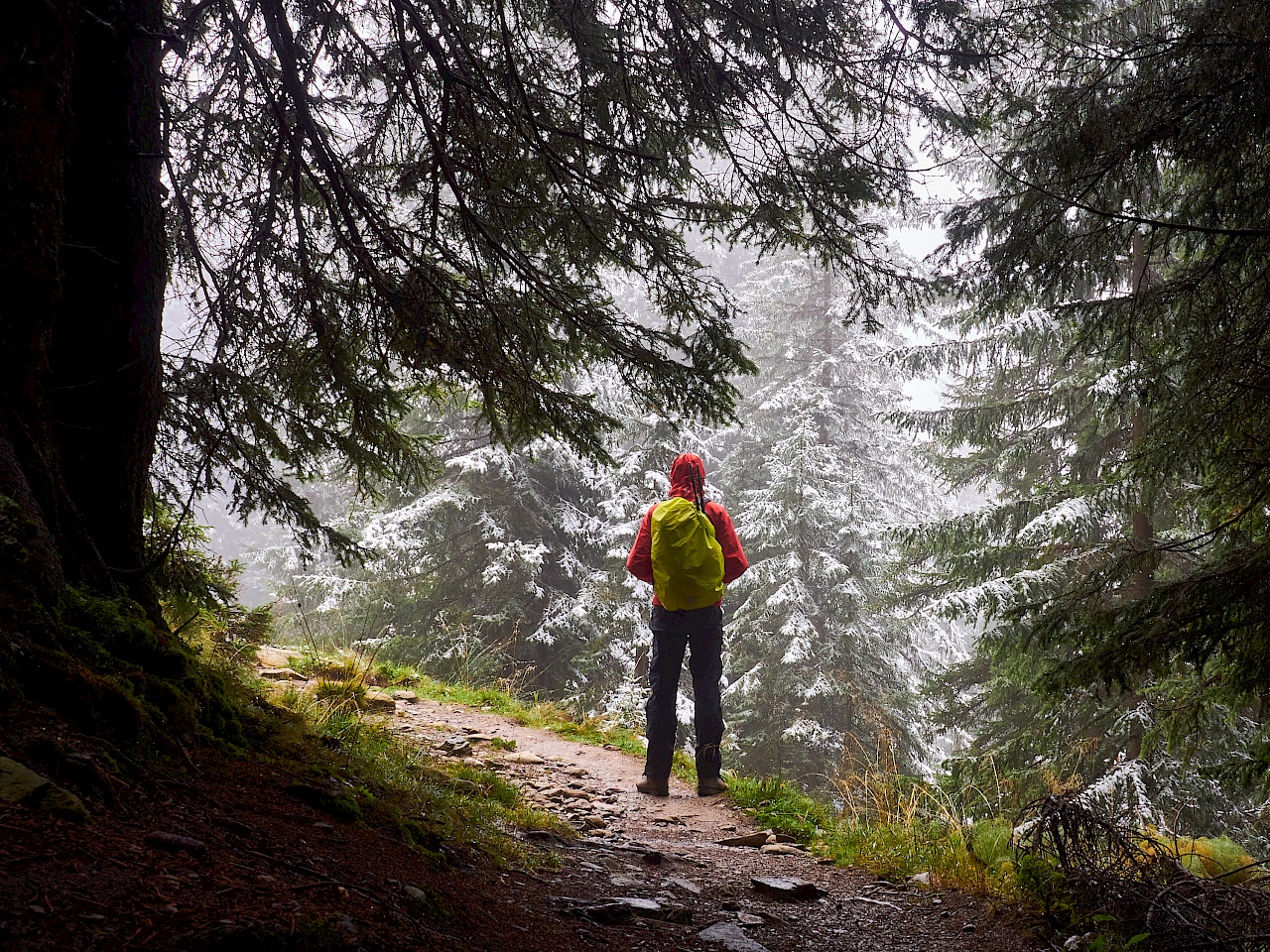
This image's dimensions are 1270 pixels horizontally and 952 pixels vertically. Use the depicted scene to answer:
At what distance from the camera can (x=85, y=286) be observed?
320cm

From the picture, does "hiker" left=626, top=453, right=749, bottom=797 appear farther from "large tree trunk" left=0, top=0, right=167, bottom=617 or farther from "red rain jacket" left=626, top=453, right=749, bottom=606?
"large tree trunk" left=0, top=0, right=167, bottom=617

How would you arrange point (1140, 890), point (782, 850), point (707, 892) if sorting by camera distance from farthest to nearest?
point (782, 850) < point (707, 892) < point (1140, 890)

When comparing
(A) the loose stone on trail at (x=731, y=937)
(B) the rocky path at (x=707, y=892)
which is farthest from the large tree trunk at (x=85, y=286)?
(A) the loose stone on trail at (x=731, y=937)

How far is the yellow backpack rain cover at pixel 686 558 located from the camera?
6.12 m

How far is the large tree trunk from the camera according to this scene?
2.61m

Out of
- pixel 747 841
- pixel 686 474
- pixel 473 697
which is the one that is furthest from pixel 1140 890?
pixel 473 697

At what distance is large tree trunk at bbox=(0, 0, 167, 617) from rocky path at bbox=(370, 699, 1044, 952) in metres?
2.45

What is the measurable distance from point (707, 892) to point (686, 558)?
2650mm

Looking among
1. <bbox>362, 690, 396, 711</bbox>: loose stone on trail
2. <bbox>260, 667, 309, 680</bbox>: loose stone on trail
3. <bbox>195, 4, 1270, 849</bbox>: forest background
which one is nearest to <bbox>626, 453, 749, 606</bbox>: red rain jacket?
<bbox>195, 4, 1270, 849</bbox>: forest background

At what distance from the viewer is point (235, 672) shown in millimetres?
5297

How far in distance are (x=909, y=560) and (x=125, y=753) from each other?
44.6 feet

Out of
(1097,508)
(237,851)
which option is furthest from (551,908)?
(1097,508)

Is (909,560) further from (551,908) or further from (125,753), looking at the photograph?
(125,753)

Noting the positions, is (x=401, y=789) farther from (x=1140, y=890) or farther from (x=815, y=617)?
(x=815, y=617)
